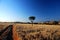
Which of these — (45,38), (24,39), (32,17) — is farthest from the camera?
(32,17)

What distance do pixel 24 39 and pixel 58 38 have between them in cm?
410

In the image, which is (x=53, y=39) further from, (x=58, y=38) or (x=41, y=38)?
(x=41, y=38)

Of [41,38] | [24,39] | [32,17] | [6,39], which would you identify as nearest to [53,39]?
[41,38]

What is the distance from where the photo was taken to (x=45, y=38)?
14.1 m

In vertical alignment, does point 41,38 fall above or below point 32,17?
below

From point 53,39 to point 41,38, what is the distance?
1543 mm

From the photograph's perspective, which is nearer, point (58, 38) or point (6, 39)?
point (58, 38)

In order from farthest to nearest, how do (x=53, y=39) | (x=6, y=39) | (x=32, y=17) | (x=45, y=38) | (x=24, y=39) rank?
1. (x=32, y=17)
2. (x=6, y=39)
3. (x=24, y=39)
4. (x=45, y=38)
5. (x=53, y=39)

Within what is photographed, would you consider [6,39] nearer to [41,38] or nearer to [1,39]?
[1,39]

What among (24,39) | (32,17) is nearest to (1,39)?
(24,39)

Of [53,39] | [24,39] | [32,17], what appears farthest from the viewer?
[32,17]

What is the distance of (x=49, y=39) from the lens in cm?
1356

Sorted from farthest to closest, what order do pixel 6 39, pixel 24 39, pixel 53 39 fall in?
1. pixel 6 39
2. pixel 24 39
3. pixel 53 39

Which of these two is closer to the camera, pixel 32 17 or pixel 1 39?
pixel 1 39
